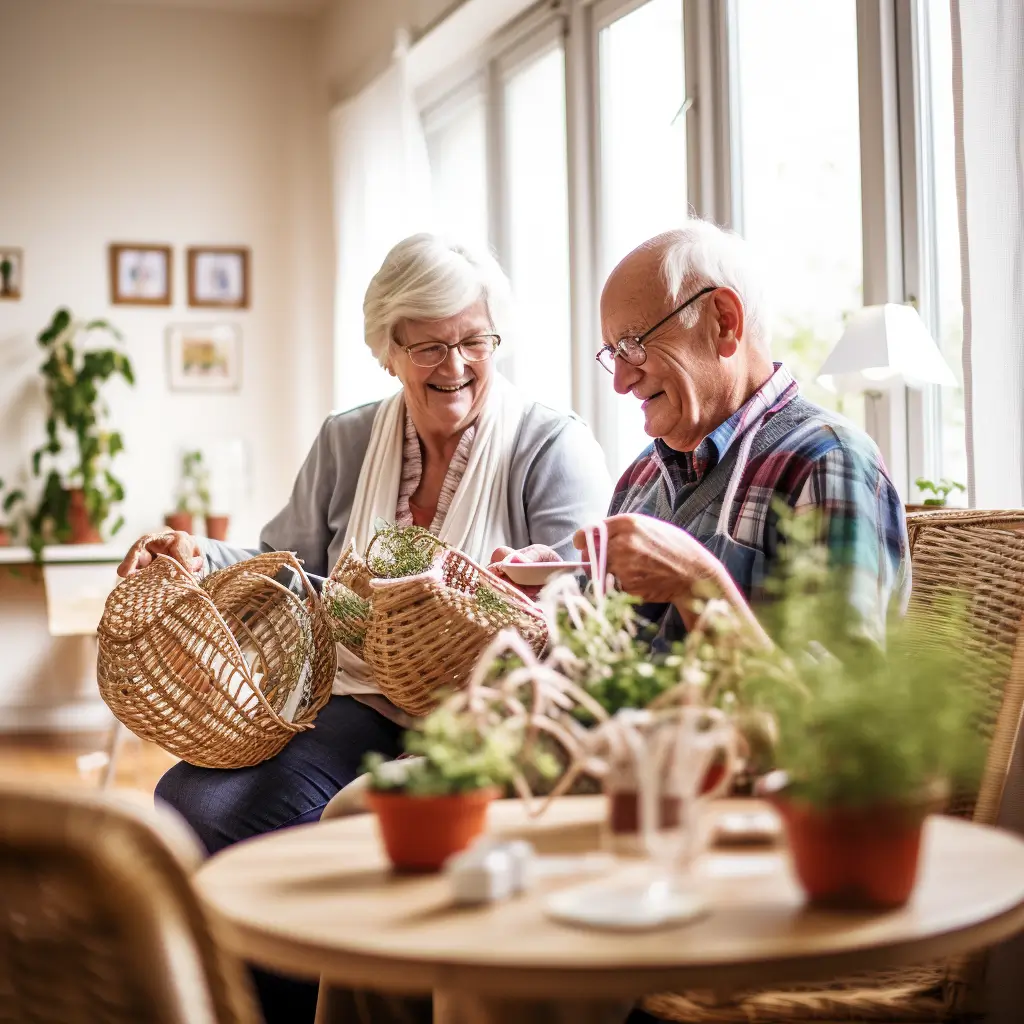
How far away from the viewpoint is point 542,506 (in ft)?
7.70

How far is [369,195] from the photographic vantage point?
5.18 m

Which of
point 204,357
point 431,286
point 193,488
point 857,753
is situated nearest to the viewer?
point 857,753

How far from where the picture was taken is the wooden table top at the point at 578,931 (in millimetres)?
760

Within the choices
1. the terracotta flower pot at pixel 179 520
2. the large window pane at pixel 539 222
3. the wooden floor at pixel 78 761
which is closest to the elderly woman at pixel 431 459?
the large window pane at pixel 539 222

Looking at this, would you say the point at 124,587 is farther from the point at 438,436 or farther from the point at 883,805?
the point at 883,805

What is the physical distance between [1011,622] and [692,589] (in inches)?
17.3

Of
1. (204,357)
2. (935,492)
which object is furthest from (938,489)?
(204,357)

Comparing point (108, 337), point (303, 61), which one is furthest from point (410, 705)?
point (303, 61)

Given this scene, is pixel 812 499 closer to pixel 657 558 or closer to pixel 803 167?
pixel 657 558

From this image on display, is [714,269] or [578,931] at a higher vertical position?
[714,269]

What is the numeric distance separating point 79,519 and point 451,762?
16.0ft

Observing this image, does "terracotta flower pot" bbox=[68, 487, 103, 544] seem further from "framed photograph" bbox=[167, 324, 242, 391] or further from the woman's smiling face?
the woman's smiling face

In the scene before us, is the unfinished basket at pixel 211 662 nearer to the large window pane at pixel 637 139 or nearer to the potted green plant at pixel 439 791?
the potted green plant at pixel 439 791

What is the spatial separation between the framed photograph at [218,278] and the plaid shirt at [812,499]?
451cm
